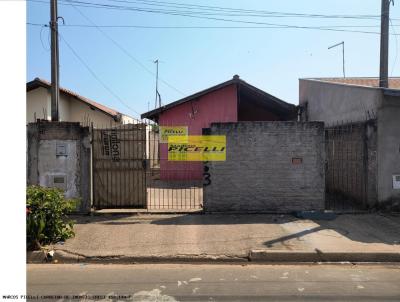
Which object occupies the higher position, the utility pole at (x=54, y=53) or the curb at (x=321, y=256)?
the utility pole at (x=54, y=53)

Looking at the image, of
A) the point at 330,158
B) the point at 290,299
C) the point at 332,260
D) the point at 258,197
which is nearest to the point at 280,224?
the point at 258,197

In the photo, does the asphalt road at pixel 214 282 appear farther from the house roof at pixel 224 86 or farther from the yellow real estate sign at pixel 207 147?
the house roof at pixel 224 86

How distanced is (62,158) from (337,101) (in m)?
9.56

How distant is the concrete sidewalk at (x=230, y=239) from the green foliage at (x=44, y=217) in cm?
28

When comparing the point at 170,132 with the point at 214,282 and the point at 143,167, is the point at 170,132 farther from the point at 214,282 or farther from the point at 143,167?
the point at 214,282

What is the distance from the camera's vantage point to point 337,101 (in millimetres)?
14594

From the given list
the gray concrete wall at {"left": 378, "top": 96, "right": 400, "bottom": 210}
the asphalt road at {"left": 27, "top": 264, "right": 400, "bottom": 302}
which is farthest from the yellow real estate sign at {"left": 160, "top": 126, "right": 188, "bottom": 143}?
the asphalt road at {"left": 27, "top": 264, "right": 400, "bottom": 302}

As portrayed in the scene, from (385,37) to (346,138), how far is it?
3674mm

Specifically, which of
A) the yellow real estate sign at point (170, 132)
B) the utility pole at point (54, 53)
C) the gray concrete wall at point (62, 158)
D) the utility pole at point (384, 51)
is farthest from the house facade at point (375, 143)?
the utility pole at point (54, 53)

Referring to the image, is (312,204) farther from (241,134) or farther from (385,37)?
(385,37)

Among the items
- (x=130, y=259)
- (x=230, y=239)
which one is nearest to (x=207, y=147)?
(x=230, y=239)

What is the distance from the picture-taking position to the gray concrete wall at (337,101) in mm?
11016

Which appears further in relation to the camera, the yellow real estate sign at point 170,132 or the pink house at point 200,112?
the pink house at point 200,112

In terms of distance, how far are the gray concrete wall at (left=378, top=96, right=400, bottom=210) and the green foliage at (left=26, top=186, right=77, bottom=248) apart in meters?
7.52
